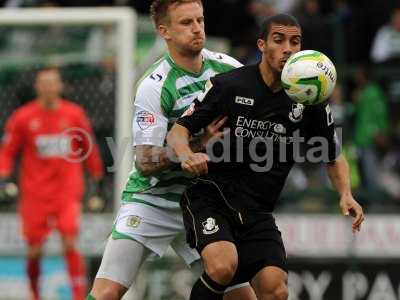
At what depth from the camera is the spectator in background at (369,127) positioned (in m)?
13.0

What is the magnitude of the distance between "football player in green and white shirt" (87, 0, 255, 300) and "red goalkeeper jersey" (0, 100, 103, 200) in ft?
16.2

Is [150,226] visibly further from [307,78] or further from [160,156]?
[307,78]

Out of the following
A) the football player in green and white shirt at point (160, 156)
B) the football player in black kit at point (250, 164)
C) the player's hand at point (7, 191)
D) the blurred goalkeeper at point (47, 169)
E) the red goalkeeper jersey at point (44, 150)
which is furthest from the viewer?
the player's hand at point (7, 191)

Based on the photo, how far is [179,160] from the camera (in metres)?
7.22

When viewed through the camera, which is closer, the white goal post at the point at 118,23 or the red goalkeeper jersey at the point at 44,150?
the white goal post at the point at 118,23

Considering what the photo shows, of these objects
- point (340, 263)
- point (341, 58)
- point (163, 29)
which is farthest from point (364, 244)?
point (163, 29)

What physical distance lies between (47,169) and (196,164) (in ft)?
21.3

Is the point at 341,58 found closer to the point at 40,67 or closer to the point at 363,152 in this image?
the point at 363,152

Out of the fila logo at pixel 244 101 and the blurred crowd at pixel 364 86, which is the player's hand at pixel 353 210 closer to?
the fila logo at pixel 244 101

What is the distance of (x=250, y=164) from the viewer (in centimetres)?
737

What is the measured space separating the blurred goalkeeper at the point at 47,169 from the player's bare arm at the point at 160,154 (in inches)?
194

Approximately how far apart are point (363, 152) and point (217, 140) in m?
5.94

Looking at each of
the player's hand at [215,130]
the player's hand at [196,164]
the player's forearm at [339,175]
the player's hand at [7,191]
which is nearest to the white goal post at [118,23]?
the player's hand at [7,191]

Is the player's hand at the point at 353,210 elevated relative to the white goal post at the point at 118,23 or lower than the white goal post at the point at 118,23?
lower
